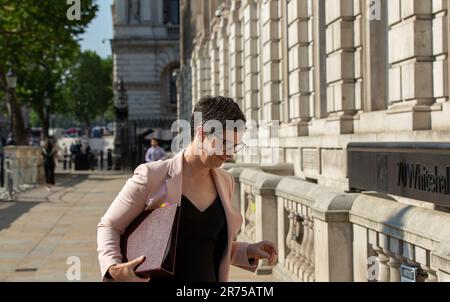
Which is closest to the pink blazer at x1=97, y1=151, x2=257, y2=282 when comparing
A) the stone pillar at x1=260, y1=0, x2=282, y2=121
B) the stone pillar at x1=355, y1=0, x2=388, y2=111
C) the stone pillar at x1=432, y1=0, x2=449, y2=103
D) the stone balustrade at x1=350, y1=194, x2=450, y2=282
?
the stone balustrade at x1=350, y1=194, x2=450, y2=282

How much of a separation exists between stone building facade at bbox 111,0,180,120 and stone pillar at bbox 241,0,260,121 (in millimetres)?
53432

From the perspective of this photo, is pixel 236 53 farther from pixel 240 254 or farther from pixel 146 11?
pixel 146 11

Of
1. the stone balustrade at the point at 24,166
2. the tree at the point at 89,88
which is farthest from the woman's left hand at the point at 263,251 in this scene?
the tree at the point at 89,88

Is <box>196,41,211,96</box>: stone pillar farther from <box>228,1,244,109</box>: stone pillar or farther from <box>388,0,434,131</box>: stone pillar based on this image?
<box>388,0,434,131</box>: stone pillar

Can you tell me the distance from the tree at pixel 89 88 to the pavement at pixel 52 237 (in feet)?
279

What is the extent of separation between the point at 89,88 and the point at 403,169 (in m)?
111

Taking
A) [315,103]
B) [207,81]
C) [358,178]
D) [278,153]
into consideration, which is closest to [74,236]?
[278,153]

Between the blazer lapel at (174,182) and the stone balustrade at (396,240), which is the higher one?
the blazer lapel at (174,182)

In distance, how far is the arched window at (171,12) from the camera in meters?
77.7

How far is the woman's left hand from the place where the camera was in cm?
433

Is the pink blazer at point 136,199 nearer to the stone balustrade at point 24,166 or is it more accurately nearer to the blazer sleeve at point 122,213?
the blazer sleeve at point 122,213

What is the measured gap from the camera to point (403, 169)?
25.2 ft

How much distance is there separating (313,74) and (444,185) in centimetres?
810

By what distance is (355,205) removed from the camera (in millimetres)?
7668
